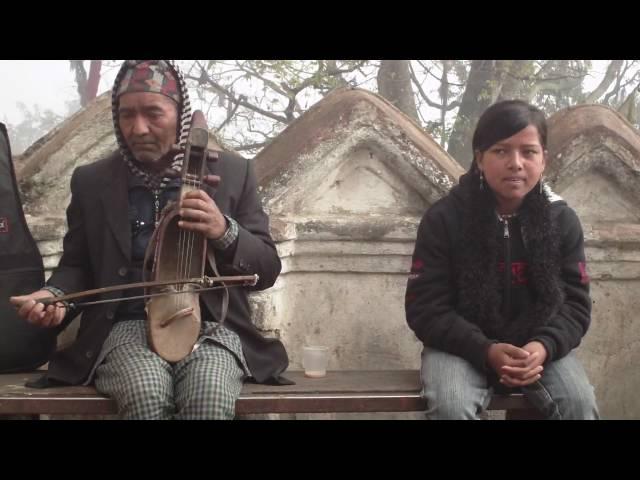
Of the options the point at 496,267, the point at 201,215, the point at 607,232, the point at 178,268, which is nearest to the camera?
the point at 201,215

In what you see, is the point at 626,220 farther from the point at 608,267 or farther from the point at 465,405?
the point at 465,405

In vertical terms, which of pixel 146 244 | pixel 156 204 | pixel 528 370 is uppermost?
pixel 156 204

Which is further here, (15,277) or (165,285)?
(15,277)

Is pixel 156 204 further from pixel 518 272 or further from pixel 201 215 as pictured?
pixel 518 272

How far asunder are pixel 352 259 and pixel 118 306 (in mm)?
1056

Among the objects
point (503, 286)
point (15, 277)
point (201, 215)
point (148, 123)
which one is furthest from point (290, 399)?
point (15, 277)

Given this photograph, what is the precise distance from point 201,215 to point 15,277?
2.87 feet

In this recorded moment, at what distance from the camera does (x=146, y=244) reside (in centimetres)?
275

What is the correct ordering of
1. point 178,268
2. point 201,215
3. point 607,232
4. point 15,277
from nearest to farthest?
point 201,215 < point 178,268 < point 15,277 < point 607,232

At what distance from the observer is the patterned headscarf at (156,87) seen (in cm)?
268

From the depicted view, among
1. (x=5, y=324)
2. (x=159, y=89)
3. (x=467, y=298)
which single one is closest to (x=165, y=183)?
(x=159, y=89)

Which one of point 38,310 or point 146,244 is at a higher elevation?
point 146,244

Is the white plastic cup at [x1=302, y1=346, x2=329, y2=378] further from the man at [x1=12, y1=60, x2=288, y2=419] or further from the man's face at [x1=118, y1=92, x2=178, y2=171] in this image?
the man's face at [x1=118, y1=92, x2=178, y2=171]

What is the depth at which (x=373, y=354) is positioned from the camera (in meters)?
3.45
